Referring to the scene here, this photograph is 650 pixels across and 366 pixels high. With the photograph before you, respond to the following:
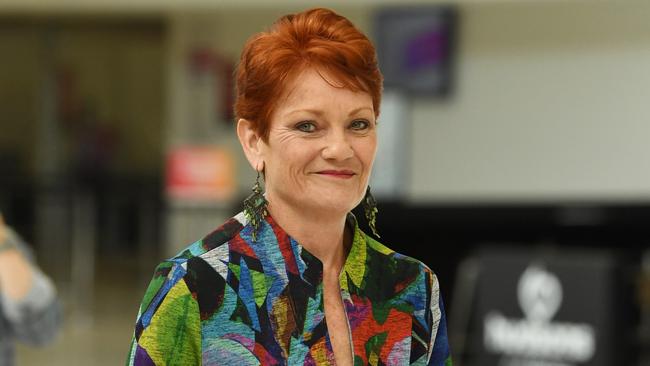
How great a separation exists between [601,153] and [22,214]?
33.8ft

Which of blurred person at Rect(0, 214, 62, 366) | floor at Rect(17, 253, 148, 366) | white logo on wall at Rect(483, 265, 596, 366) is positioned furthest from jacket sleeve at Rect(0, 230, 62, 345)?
floor at Rect(17, 253, 148, 366)

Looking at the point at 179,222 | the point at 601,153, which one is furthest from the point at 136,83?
the point at 601,153

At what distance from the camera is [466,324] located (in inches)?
331

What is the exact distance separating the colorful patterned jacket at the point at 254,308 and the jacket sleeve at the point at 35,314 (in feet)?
5.22

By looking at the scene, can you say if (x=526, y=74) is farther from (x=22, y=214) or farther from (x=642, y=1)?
(x=22, y=214)

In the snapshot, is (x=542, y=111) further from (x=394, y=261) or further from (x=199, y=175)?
(x=394, y=261)

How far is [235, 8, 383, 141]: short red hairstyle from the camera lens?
110 cm

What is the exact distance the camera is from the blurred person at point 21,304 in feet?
8.64

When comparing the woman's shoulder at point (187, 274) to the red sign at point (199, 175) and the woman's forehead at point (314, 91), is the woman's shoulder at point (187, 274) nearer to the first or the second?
the woman's forehead at point (314, 91)

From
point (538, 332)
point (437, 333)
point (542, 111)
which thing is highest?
point (437, 333)

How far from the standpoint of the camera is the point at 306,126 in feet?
3.63

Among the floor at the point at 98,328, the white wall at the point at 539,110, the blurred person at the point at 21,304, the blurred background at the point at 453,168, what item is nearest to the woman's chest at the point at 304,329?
the blurred person at the point at 21,304

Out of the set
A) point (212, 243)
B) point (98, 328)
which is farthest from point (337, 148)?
point (98, 328)

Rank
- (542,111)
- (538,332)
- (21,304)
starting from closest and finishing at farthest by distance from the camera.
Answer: (21,304) < (538,332) < (542,111)
